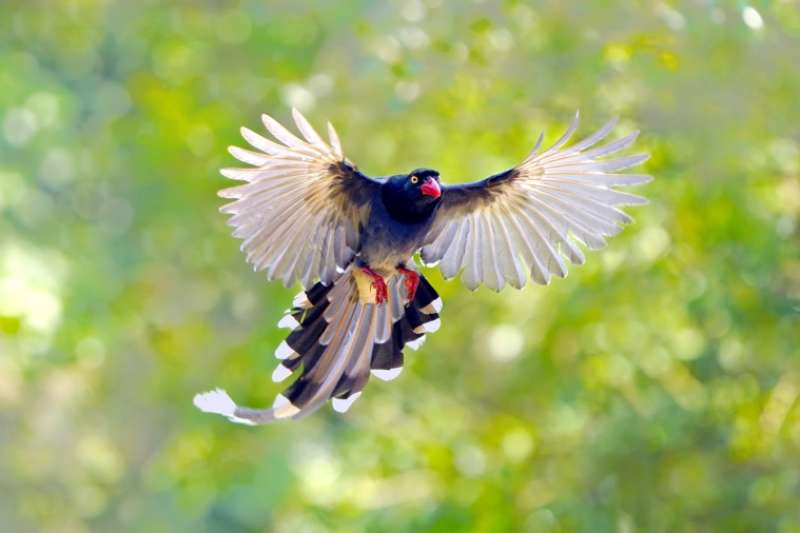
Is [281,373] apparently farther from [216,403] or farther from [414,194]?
[414,194]

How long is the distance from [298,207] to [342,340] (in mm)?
403

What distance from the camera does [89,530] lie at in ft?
38.9

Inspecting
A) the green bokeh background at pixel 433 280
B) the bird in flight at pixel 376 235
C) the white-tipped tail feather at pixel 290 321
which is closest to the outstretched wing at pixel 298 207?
the bird in flight at pixel 376 235

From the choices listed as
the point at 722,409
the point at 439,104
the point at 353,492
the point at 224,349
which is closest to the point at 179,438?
the point at 224,349

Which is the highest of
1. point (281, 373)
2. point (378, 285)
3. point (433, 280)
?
point (433, 280)

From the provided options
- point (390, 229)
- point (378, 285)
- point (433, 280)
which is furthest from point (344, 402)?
point (433, 280)

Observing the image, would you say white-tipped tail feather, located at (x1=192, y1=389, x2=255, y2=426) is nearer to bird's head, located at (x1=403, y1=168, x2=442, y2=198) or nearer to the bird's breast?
the bird's breast

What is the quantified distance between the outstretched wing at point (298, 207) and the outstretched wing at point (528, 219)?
0.27 metres

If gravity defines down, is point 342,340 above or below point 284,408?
above

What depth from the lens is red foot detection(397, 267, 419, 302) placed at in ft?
13.3

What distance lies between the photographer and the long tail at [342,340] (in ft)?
12.7

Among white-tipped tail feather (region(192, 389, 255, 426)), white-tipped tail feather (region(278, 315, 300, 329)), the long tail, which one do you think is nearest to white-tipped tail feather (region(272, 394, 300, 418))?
the long tail

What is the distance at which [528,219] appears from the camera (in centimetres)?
425

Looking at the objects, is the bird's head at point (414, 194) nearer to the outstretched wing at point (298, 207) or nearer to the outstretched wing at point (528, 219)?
the outstretched wing at point (298, 207)
